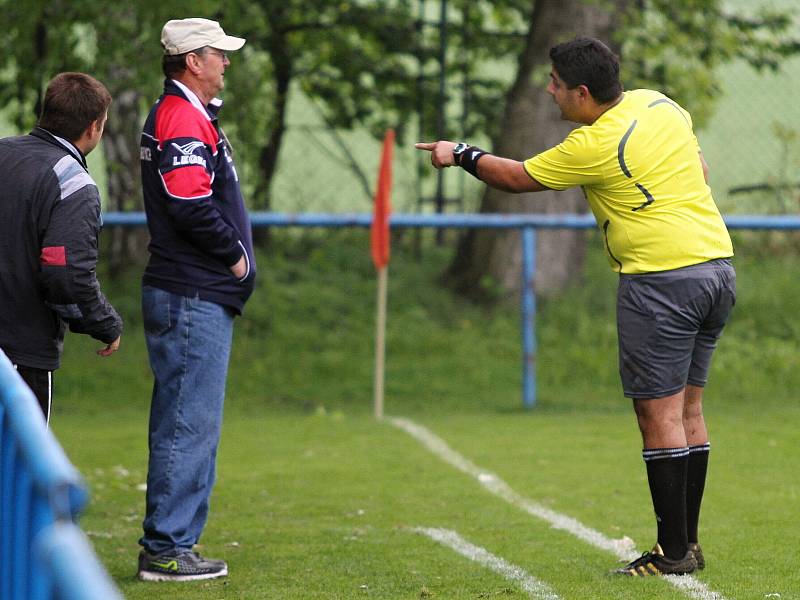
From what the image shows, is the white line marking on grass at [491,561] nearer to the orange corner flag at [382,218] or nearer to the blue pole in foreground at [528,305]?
the orange corner flag at [382,218]

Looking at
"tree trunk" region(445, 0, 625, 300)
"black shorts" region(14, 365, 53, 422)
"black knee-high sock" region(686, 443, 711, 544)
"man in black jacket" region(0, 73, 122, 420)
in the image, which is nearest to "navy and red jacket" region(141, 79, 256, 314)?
"man in black jacket" region(0, 73, 122, 420)

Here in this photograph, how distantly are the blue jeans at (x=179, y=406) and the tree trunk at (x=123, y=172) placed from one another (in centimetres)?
634

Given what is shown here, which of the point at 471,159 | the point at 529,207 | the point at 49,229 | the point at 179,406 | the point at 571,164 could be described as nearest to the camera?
the point at 49,229

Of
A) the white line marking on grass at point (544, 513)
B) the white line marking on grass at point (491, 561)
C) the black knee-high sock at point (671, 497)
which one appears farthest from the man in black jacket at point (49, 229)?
the white line marking on grass at point (544, 513)

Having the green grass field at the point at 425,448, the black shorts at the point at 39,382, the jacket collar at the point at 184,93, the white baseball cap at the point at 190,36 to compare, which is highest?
the white baseball cap at the point at 190,36

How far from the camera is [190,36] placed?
5070 mm

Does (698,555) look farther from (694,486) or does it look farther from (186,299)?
(186,299)

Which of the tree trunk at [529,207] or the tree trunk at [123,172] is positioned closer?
the tree trunk at [123,172]

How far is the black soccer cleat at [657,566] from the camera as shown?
493 cm

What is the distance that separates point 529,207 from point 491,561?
794 centimetres

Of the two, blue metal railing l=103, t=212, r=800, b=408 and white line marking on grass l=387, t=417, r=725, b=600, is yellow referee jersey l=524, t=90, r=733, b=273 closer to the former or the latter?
white line marking on grass l=387, t=417, r=725, b=600

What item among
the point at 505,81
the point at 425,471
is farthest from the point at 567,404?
the point at 505,81

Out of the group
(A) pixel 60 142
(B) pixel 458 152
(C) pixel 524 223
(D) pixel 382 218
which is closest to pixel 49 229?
(A) pixel 60 142

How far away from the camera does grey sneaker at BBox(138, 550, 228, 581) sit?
5098 millimetres
